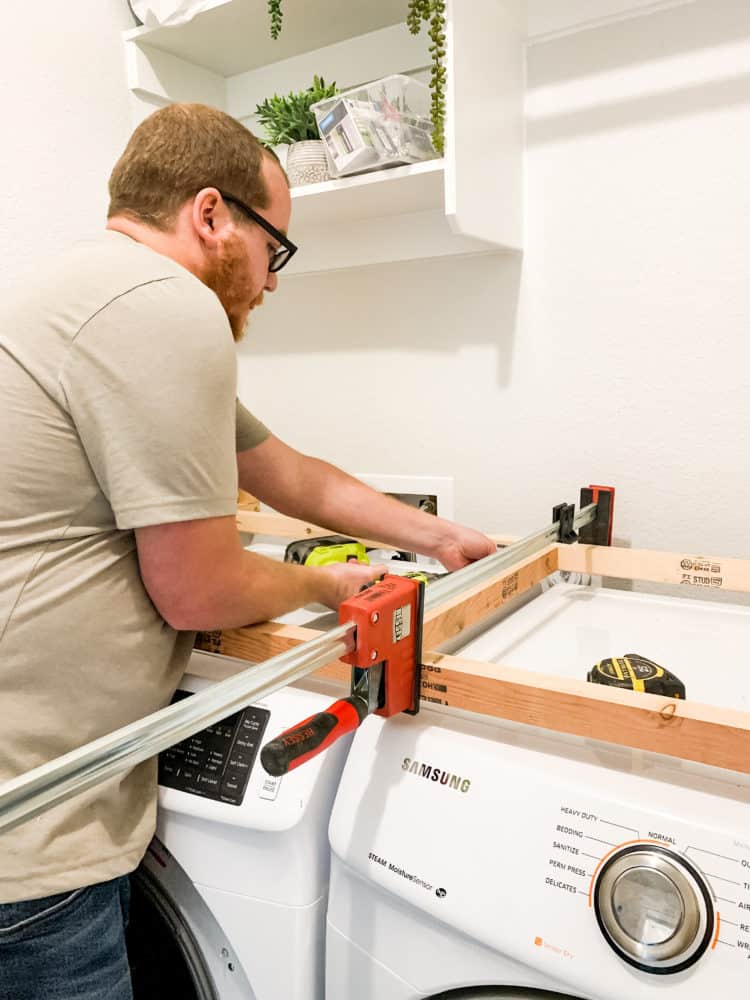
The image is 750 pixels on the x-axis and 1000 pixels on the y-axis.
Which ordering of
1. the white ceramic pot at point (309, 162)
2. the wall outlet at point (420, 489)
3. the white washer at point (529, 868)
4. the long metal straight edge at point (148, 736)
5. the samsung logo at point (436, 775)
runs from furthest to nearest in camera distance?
the wall outlet at point (420, 489) < the white ceramic pot at point (309, 162) < the samsung logo at point (436, 775) < the white washer at point (529, 868) < the long metal straight edge at point (148, 736)

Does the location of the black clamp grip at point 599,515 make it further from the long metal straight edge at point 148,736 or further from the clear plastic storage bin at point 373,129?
the long metal straight edge at point 148,736

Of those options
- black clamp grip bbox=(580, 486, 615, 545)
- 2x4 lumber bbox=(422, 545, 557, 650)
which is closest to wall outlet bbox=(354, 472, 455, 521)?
black clamp grip bbox=(580, 486, 615, 545)

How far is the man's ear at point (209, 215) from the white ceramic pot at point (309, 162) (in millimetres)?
466

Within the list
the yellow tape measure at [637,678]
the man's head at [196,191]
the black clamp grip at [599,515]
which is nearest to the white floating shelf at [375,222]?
the man's head at [196,191]

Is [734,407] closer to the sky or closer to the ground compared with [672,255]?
closer to the ground

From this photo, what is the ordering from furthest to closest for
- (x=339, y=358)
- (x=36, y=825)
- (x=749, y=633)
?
(x=339, y=358), (x=749, y=633), (x=36, y=825)

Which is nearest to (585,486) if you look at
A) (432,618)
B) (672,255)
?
(672,255)

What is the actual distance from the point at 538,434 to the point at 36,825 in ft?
3.45

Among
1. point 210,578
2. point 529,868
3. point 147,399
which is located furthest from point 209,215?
point 529,868

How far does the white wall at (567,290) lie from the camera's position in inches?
47.3

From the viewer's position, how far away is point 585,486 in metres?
1.37

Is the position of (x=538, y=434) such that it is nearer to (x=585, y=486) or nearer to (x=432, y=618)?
(x=585, y=486)

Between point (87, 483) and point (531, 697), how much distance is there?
1.47ft

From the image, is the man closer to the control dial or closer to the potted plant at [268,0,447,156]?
the control dial
